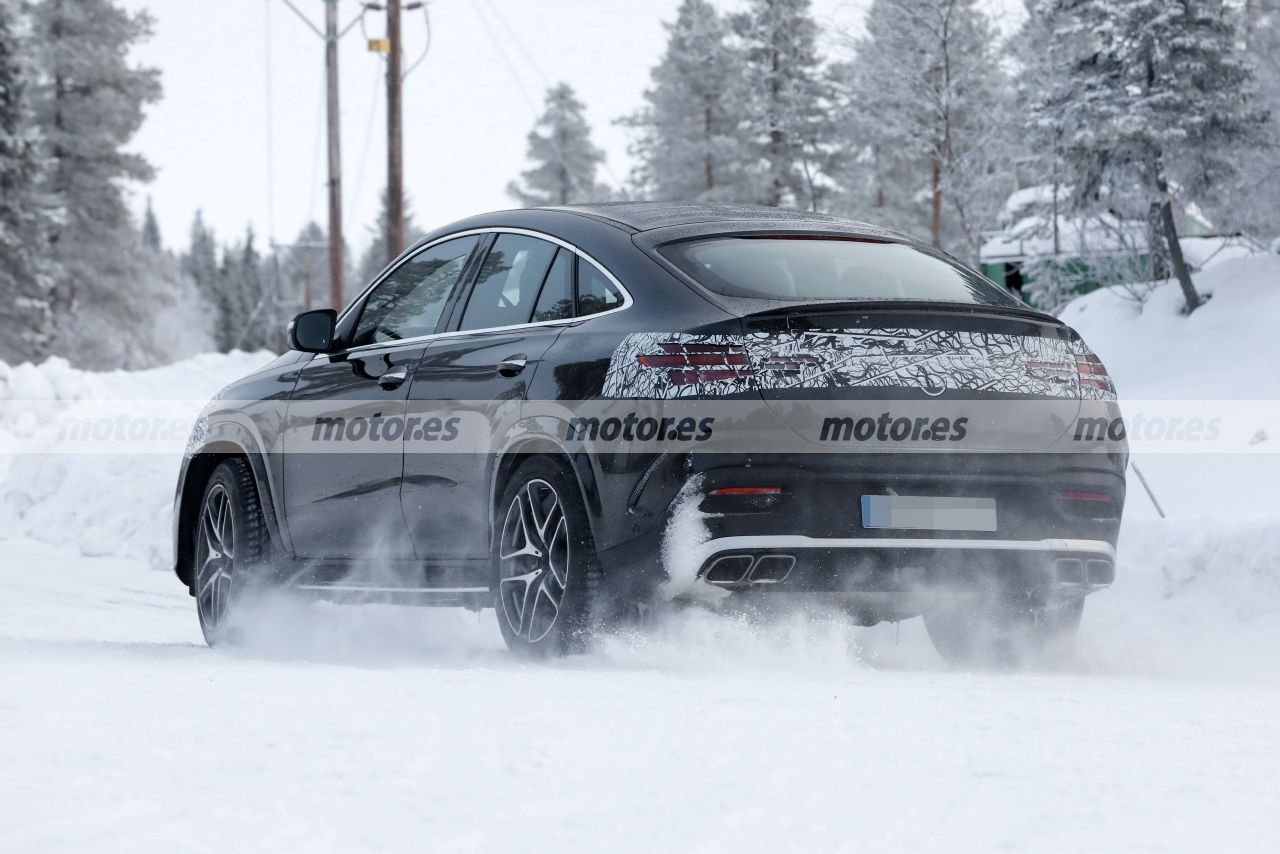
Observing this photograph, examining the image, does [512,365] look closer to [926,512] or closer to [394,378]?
[394,378]

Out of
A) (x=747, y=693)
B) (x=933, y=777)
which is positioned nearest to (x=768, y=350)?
(x=747, y=693)

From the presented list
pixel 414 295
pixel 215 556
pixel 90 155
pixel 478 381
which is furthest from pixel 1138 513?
pixel 90 155

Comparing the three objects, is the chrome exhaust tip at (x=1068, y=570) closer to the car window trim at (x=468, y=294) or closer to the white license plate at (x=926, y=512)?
the white license plate at (x=926, y=512)

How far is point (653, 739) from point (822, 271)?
7.71 feet

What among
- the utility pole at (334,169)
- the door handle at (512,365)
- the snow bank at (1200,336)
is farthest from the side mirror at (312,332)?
the utility pole at (334,169)

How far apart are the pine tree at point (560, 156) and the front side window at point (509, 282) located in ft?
187

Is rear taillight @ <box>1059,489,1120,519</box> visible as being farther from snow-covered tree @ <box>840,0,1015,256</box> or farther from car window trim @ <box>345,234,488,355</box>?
snow-covered tree @ <box>840,0,1015,256</box>

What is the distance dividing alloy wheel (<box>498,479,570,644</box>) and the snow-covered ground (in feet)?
0.69

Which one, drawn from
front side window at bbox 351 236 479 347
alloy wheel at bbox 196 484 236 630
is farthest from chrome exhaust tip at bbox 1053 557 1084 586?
alloy wheel at bbox 196 484 236 630

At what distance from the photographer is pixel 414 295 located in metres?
6.93

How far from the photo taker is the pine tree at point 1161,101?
877 inches

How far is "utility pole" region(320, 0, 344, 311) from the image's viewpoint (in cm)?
2973

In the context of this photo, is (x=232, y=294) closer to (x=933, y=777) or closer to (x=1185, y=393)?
(x=1185, y=393)

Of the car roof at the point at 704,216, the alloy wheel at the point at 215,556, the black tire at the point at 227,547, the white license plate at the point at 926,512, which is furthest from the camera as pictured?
the alloy wheel at the point at 215,556
